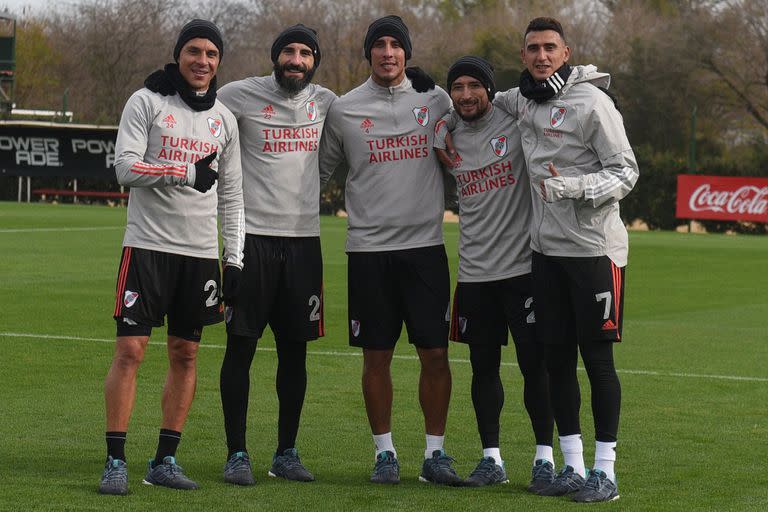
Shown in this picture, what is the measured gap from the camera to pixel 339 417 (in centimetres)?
819

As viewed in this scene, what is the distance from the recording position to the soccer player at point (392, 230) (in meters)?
6.81

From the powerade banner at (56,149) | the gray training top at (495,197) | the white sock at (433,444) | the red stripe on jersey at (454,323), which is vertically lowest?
the white sock at (433,444)

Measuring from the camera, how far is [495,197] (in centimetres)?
666

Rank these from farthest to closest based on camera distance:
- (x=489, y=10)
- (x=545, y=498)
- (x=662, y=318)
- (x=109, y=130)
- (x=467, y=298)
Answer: (x=489, y=10) < (x=109, y=130) < (x=662, y=318) < (x=467, y=298) < (x=545, y=498)

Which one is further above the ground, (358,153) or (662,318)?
(358,153)

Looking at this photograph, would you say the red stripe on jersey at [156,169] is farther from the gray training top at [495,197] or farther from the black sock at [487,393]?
the black sock at [487,393]

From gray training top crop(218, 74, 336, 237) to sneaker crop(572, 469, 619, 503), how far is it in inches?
71.6

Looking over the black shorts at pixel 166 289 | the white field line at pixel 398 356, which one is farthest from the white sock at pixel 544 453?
the white field line at pixel 398 356

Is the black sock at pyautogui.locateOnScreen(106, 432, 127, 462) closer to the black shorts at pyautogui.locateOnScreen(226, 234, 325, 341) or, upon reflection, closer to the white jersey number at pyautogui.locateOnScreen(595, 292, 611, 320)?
the black shorts at pyautogui.locateOnScreen(226, 234, 325, 341)

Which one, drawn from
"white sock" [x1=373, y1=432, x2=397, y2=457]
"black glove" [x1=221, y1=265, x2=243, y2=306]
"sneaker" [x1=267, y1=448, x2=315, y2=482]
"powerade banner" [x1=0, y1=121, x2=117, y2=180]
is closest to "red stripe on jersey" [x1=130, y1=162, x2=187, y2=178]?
"black glove" [x1=221, y1=265, x2=243, y2=306]

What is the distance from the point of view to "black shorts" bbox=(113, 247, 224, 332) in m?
6.35

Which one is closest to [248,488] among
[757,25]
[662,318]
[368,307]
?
[368,307]

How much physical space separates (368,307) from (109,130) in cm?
3066

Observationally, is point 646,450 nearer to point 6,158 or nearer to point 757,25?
point 6,158
